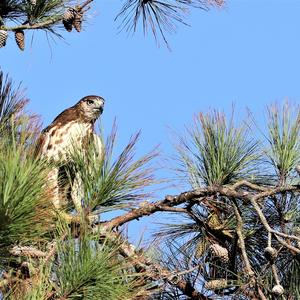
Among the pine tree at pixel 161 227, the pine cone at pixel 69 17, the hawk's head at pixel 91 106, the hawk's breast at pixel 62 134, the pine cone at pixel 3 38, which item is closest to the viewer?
Answer: the pine tree at pixel 161 227

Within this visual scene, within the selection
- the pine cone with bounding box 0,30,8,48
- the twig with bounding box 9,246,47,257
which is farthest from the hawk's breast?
the twig with bounding box 9,246,47,257

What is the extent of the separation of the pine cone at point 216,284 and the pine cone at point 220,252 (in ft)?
0.47

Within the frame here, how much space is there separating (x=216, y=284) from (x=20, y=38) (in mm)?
1304

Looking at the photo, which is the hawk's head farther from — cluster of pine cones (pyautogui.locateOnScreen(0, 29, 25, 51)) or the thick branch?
the thick branch

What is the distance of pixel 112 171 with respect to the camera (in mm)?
3084

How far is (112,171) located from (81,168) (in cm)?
17

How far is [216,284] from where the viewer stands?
119 inches

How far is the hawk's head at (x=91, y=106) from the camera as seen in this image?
478 centimetres

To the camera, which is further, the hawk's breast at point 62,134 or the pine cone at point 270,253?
the hawk's breast at point 62,134

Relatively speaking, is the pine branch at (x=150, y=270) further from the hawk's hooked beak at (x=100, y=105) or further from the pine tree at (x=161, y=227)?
the hawk's hooked beak at (x=100, y=105)

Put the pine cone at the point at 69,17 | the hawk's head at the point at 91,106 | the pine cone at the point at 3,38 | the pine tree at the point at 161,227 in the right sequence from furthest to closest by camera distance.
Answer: the hawk's head at the point at 91,106, the pine cone at the point at 69,17, the pine cone at the point at 3,38, the pine tree at the point at 161,227

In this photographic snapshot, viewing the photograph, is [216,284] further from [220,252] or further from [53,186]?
[53,186]

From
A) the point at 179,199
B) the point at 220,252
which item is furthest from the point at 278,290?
the point at 179,199

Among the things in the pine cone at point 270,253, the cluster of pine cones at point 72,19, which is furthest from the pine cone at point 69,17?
the pine cone at point 270,253
